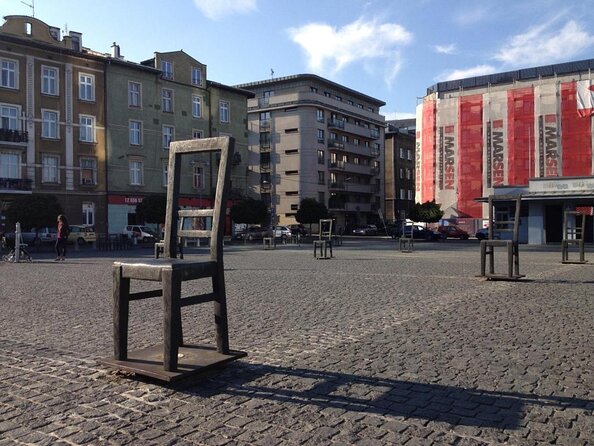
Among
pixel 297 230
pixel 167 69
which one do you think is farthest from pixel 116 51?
pixel 297 230

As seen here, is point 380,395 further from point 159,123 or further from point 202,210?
point 159,123

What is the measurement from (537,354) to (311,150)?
67.6 meters

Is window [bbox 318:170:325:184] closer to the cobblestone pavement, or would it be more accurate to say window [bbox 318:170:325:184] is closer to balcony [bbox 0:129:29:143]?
balcony [bbox 0:129:29:143]

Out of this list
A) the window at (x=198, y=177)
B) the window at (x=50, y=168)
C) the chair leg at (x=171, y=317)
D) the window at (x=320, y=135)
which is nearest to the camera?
the chair leg at (x=171, y=317)

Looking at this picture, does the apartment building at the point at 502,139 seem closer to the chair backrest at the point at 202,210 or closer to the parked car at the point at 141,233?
the parked car at the point at 141,233

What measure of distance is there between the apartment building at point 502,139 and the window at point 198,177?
81.3 ft

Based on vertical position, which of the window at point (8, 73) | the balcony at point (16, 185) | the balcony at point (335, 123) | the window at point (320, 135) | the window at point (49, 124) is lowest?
the balcony at point (16, 185)

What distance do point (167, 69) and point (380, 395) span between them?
163 feet

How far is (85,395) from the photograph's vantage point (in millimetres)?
4066

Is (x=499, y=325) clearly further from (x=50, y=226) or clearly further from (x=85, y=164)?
(x=85, y=164)

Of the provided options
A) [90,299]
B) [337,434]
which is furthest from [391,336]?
[90,299]

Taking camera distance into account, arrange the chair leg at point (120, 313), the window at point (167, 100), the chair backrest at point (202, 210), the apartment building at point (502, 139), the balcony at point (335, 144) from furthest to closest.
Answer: the balcony at point (335, 144), the apartment building at point (502, 139), the window at point (167, 100), the chair backrest at point (202, 210), the chair leg at point (120, 313)

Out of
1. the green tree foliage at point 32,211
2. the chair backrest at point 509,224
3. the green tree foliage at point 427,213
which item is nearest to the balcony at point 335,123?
the green tree foliage at point 427,213

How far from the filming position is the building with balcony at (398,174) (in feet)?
294
